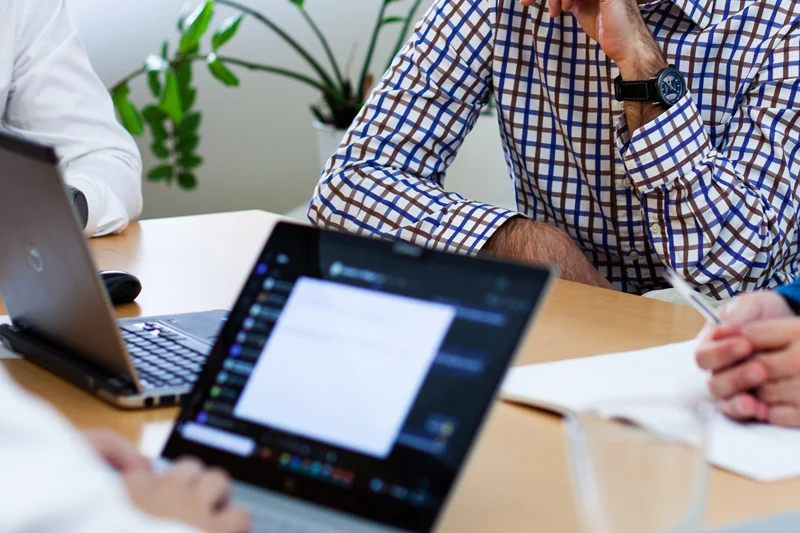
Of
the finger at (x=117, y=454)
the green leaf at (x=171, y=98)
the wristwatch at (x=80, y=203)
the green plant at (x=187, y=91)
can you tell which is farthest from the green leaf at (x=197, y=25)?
the finger at (x=117, y=454)

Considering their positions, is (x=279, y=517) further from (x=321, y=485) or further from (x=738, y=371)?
(x=738, y=371)

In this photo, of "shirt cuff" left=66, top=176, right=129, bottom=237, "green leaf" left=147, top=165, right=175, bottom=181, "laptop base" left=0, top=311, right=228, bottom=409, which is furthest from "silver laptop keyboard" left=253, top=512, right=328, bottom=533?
"green leaf" left=147, top=165, right=175, bottom=181

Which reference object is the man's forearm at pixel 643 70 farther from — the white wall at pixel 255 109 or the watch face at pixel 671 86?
the white wall at pixel 255 109

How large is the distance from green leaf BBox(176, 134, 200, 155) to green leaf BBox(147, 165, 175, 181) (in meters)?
0.07

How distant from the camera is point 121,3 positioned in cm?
296

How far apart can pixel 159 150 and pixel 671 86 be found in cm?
190

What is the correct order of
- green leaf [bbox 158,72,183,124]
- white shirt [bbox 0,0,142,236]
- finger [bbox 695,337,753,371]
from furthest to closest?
green leaf [bbox 158,72,183,124] < white shirt [bbox 0,0,142,236] < finger [bbox 695,337,753,371]

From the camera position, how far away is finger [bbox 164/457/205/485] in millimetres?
584

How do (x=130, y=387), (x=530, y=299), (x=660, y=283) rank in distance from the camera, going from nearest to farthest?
(x=530, y=299), (x=130, y=387), (x=660, y=283)

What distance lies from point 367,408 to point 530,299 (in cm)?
12

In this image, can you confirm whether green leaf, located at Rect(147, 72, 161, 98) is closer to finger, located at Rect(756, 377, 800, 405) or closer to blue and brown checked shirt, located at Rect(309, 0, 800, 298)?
blue and brown checked shirt, located at Rect(309, 0, 800, 298)

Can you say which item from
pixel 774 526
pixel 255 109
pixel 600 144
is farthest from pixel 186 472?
pixel 255 109

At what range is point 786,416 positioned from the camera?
79 centimetres

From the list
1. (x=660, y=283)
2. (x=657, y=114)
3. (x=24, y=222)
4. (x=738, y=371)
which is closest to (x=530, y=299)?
(x=738, y=371)
